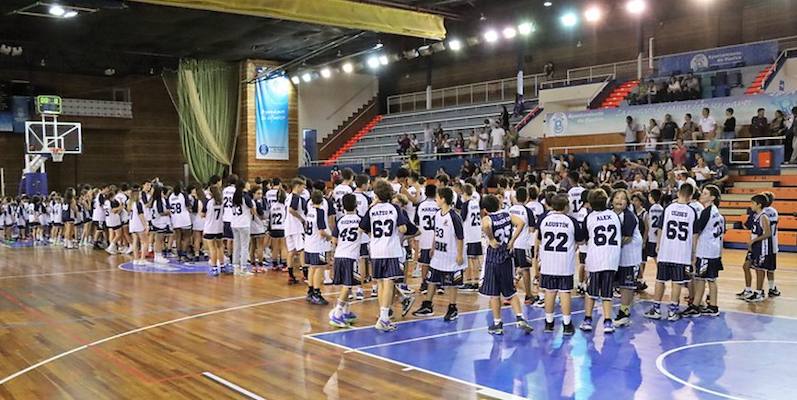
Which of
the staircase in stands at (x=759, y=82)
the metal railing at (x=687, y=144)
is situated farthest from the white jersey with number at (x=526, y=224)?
the staircase in stands at (x=759, y=82)

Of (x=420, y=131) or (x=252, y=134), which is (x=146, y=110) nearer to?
(x=252, y=134)

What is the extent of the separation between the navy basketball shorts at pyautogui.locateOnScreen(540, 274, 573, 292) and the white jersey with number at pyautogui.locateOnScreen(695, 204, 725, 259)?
197 centimetres

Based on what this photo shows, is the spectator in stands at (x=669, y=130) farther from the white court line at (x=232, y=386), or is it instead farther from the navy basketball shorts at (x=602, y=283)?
the white court line at (x=232, y=386)

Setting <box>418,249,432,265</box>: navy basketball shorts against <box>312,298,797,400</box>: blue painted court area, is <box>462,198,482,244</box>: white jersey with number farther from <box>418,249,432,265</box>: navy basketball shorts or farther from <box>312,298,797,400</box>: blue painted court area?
<box>312,298,797,400</box>: blue painted court area

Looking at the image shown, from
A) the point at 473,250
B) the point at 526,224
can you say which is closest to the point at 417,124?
the point at 473,250

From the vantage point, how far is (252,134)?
91.6 feet

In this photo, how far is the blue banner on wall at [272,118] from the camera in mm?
28062

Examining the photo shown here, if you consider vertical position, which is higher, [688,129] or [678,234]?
[688,129]

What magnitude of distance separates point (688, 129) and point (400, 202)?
12430mm

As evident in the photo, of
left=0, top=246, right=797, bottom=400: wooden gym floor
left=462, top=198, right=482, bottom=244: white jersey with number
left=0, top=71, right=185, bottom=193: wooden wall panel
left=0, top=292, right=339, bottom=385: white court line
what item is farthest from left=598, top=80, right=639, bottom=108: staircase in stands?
left=0, top=71, right=185, bottom=193: wooden wall panel

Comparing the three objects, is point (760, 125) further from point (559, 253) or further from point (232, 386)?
point (232, 386)

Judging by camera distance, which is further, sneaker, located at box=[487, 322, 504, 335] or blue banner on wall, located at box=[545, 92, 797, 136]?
blue banner on wall, located at box=[545, 92, 797, 136]

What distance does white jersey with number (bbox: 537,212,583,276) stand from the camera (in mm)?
7609

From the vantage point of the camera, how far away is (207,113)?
27219 millimetres
